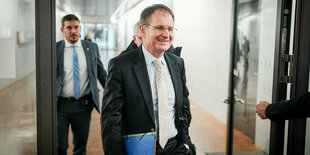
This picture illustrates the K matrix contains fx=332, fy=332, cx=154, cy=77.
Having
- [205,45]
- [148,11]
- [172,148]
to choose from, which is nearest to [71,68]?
[148,11]

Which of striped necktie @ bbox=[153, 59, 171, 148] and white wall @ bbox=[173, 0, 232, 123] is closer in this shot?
striped necktie @ bbox=[153, 59, 171, 148]

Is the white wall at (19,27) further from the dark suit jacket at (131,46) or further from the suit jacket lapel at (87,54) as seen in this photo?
the dark suit jacket at (131,46)

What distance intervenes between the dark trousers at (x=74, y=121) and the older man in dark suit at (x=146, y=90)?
0.12 meters

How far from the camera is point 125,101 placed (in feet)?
6.82

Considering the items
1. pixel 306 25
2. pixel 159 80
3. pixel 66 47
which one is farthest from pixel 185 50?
pixel 306 25

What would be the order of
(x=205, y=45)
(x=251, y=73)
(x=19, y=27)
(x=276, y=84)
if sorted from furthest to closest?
(x=251, y=73) → (x=276, y=84) → (x=205, y=45) → (x=19, y=27)

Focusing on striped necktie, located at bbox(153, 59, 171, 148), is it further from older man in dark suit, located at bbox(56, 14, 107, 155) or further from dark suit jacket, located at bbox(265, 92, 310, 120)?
dark suit jacket, located at bbox(265, 92, 310, 120)

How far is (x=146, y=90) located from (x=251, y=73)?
1.43m

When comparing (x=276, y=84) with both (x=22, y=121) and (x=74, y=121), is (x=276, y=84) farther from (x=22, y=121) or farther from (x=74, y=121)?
(x=22, y=121)

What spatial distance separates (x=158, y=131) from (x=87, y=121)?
0.47 meters

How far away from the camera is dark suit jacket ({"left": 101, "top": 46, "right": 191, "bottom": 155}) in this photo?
207 cm

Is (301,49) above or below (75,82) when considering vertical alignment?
above

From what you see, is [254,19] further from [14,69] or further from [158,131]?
[14,69]

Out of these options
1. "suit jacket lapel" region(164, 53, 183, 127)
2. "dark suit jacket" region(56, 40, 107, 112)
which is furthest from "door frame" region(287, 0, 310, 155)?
"dark suit jacket" region(56, 40, 107, 112)
